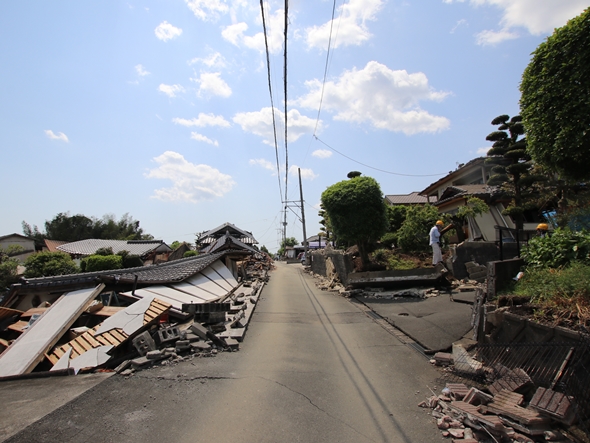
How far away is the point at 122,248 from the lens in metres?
33.2

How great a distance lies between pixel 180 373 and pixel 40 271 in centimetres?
1408

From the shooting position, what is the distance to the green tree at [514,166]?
16234 mm

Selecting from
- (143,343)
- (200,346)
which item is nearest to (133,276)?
(143,343)

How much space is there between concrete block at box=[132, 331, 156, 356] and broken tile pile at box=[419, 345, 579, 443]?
15.6 ft

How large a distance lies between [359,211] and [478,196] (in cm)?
885

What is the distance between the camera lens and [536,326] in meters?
4.45

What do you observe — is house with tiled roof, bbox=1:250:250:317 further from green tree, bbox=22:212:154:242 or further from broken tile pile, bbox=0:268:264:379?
green tree, bbox=22:212:154:242

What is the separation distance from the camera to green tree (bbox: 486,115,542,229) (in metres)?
16.2

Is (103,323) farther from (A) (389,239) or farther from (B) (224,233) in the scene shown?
(B) (224,233)

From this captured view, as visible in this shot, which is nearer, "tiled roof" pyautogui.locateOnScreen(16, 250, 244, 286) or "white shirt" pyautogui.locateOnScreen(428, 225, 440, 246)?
"tiled roof" pyautogui.locateOnScreen(16, 250, 244, 286)

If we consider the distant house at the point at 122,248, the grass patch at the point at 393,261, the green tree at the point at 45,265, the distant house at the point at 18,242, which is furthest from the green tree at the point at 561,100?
the distant house at the point at 18,242

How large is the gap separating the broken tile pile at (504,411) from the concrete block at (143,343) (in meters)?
4.76

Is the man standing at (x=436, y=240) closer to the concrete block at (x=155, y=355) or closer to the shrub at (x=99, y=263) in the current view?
the concrete block at (x=155, y=355)

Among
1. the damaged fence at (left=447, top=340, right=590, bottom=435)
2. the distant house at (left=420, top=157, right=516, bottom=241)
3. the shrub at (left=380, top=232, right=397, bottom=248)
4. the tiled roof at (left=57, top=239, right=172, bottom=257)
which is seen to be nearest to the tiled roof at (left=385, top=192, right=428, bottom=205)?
the distant house at (left=420, top=157, right=516, bottom=241)
